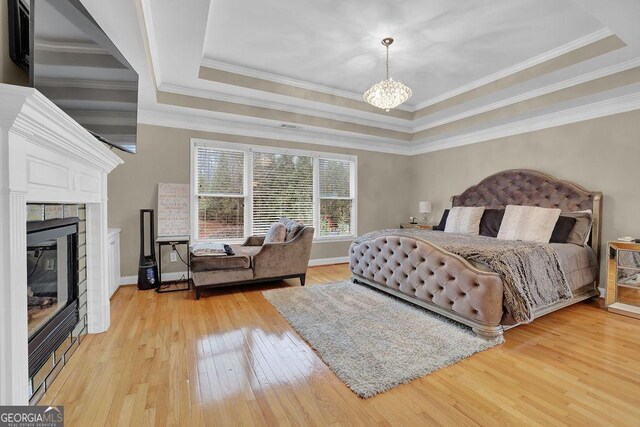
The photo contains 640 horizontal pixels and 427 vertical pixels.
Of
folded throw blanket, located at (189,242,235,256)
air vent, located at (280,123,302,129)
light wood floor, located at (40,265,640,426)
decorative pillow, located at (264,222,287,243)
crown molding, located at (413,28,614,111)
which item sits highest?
crown molding, located at (413,28,614,111)

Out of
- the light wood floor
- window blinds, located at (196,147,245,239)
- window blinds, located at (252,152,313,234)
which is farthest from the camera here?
window blinds, located at (252,152,313,234)

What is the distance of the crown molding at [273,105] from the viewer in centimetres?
390

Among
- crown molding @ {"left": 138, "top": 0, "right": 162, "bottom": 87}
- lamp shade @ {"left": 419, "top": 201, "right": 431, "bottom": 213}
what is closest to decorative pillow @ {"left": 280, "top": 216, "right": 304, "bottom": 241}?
crown molding @ {"left": 138, "top": 0, "right": 162, "bottom": 87}

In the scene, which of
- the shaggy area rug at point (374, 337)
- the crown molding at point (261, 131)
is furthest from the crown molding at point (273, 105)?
the shaggy area rug at point (374, 337)

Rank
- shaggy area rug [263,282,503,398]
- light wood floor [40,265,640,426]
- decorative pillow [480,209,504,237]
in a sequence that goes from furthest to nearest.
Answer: decorative pillow [480,209,504,237] < shaggy area rug [263,282,503,398] < light wood floor [40,265,640,426]

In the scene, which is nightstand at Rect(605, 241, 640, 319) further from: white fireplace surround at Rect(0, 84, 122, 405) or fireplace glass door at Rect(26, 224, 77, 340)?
fireplace glass door at Rect(26, 224, 77, 340)

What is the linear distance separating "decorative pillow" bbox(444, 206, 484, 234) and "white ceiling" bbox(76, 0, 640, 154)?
1567mm

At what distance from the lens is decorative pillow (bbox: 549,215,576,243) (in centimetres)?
353

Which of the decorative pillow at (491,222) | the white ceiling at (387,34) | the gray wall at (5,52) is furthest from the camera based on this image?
the decorative pillow at (491,222)

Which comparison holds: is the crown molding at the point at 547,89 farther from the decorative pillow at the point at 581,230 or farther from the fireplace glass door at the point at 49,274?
the fireplace glass door at the point at 49,274

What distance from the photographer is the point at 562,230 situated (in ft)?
11.7

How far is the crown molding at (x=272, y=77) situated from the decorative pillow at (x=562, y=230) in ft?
10.5

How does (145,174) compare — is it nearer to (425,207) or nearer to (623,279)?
(425,207)

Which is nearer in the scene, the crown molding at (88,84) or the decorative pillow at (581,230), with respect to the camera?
the crown molding at (88,84)
